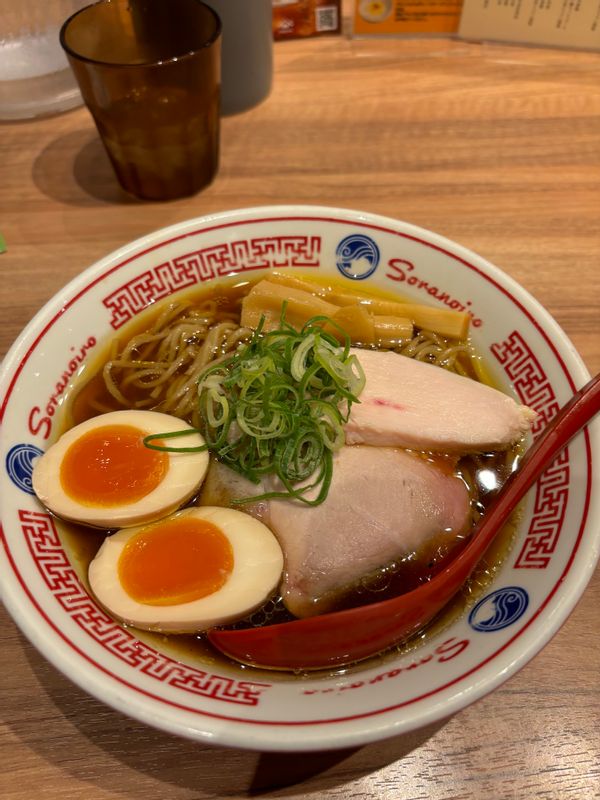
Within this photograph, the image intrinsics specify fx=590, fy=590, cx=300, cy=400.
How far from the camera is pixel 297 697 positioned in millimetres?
1019

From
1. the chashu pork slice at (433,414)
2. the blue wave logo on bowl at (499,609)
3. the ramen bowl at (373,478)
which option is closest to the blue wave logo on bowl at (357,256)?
the ramen bowl at (373,478)

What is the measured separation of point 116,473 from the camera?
1.31 metres

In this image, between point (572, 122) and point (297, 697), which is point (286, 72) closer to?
point (572, 122)

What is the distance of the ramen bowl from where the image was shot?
3.11ft

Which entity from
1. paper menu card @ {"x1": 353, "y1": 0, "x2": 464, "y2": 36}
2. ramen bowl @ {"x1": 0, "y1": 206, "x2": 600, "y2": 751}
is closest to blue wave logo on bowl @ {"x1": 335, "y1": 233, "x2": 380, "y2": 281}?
ramen bowl @ {"x1": 0, "y1": 206, "x2": 600, "y2": 751}

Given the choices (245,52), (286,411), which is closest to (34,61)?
(245,52)

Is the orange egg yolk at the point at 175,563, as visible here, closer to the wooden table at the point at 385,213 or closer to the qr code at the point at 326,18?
the wooden table at the point at 385,213

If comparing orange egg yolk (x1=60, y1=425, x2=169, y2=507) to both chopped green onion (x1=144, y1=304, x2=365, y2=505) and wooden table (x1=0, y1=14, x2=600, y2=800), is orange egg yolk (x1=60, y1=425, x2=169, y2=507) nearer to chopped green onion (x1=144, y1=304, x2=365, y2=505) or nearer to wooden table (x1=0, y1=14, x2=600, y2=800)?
chopped green onion (x1=144, y1=304, x2=365, y2=505)

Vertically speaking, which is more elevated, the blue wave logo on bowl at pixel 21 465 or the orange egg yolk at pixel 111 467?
the blue wave logo on bowl at pixel 21 465

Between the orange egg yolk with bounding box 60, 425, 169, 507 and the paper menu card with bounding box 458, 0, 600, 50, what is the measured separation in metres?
2.38

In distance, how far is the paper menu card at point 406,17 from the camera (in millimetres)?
2564

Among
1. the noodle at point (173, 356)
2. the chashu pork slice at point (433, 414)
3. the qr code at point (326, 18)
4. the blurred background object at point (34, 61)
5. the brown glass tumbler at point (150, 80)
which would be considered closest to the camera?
the chashu pork slice at point (433, 414)

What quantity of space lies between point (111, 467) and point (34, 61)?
1971 millimetres

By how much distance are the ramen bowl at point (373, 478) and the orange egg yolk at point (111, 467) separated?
0.09m
